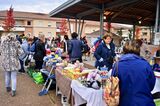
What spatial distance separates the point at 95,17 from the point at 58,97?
32.5 feet

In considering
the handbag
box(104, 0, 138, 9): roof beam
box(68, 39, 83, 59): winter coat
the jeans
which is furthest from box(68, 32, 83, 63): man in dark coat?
the handbag

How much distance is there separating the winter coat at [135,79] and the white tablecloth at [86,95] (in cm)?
96

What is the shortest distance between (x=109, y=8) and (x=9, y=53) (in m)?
5.51

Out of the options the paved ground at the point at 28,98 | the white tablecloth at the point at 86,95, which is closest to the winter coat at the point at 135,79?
the white tablecloth at the point at 86,95

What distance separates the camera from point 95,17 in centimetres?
1508

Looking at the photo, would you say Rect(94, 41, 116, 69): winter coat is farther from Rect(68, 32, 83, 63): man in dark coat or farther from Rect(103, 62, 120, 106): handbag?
Rect(103, 62, 120, 106): handbag

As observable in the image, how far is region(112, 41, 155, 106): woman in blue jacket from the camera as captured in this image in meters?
2.53

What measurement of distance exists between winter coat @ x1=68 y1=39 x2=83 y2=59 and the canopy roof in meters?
2.77

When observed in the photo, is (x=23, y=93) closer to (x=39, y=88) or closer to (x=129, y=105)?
(x=39, y=88)

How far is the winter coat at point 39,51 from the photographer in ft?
27.7

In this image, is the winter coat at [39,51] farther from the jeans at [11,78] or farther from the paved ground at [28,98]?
the jeans at [11,78]

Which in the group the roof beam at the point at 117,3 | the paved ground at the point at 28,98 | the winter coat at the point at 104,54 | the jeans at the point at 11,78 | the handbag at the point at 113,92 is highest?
the roof beam at the point at 117,3

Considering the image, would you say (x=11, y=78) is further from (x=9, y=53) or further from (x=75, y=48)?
(x=75, y=48)

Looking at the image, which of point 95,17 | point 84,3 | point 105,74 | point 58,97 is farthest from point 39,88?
point 95,17
